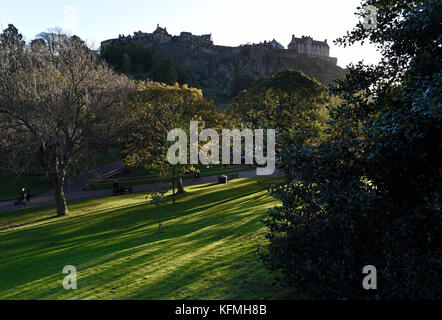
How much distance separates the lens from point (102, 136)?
85.9 ft

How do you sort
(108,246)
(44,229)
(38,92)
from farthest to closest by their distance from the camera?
(38,92) → (44,229) → (108,246)

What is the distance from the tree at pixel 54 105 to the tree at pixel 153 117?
5.58 feet

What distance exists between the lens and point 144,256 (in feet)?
34.0

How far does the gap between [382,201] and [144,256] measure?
8.07 m

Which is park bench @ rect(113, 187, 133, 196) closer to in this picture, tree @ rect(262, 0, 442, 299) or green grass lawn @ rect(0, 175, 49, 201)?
green grass lawn @ rect(0, 175, 49, 201)

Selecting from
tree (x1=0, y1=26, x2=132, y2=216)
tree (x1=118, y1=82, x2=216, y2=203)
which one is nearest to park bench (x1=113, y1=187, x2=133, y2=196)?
tree (x1=118, y1=82, x2=216, y2=203)

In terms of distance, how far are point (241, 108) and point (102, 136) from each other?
12.9 metres

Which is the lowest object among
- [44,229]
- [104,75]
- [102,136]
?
[44,229]

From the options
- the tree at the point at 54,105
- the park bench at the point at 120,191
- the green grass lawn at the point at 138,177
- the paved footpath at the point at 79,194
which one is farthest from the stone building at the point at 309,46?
the tree at the point at 54,105

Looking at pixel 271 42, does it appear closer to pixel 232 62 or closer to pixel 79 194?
pixel 232 62

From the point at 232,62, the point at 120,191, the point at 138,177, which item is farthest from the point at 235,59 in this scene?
the point at 120,191

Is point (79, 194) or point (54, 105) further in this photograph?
point (79, 194)
